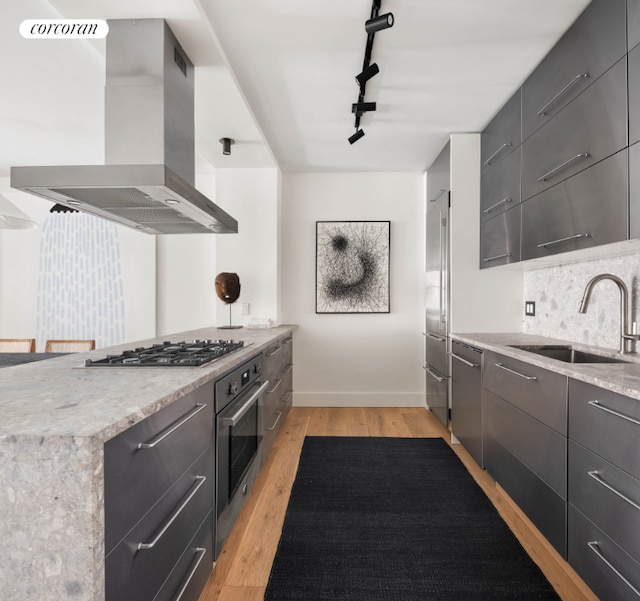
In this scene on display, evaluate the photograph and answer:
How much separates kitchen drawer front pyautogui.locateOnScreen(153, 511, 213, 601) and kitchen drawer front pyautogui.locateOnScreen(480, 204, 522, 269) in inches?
89.0

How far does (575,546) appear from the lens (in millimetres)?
1451

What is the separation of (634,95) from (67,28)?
6.52 ft

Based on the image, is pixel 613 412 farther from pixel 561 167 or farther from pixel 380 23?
pixel 380 23

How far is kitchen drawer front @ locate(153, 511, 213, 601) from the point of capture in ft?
3.70

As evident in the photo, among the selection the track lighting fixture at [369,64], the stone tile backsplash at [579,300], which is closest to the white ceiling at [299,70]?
the track lighting fixture at [369,64]

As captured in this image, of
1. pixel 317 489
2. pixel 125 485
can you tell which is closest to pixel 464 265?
pixel 317 489

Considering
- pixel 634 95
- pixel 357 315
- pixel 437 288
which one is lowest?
pixel 357 315

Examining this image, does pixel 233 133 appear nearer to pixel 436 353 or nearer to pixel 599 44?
pixel 599 44

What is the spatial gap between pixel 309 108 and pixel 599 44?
5.57 ft

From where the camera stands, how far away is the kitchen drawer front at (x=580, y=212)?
1.56 m

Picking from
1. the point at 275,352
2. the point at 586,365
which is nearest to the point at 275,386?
the point at 275,352

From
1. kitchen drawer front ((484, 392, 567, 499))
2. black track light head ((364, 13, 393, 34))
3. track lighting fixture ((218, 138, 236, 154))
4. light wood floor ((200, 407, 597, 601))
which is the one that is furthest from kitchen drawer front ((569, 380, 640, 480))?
track lighting fixture ((218, 138, 236, 154))

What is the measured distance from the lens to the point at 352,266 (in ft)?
13.4

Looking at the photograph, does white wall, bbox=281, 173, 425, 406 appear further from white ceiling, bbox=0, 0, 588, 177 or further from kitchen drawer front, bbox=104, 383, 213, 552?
kitchen drawer front, bbox=104, 383, 213, 552
